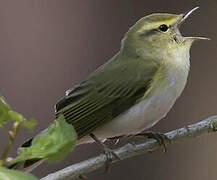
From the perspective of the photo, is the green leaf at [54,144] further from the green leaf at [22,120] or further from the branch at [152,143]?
the branch at [152,143]

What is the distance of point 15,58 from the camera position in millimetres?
4656

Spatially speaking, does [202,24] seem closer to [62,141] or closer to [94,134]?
[94,134]

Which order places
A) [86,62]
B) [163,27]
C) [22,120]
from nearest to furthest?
[22,120], [163,27], [86,62]

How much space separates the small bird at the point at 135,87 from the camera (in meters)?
3.05

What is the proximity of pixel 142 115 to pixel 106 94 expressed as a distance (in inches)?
9.7

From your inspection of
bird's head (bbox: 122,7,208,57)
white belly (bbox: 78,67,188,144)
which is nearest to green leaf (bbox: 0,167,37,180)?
white belly (bbox: 78,67,188,144)

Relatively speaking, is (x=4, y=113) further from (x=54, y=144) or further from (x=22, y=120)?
(x=54, y=144)

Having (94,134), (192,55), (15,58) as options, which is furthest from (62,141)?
(192,55)

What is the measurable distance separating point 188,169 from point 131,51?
1.65 metres

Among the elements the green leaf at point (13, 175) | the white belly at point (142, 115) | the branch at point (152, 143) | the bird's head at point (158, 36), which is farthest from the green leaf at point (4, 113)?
the bird's head at point (158, 36)

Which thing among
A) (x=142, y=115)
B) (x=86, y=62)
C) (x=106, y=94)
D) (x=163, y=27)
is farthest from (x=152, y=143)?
(x=86, y=62)

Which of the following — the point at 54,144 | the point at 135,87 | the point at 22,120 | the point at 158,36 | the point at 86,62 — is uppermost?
the point at 22,120

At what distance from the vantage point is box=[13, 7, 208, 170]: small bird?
305cm

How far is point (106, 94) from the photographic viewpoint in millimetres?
3189
